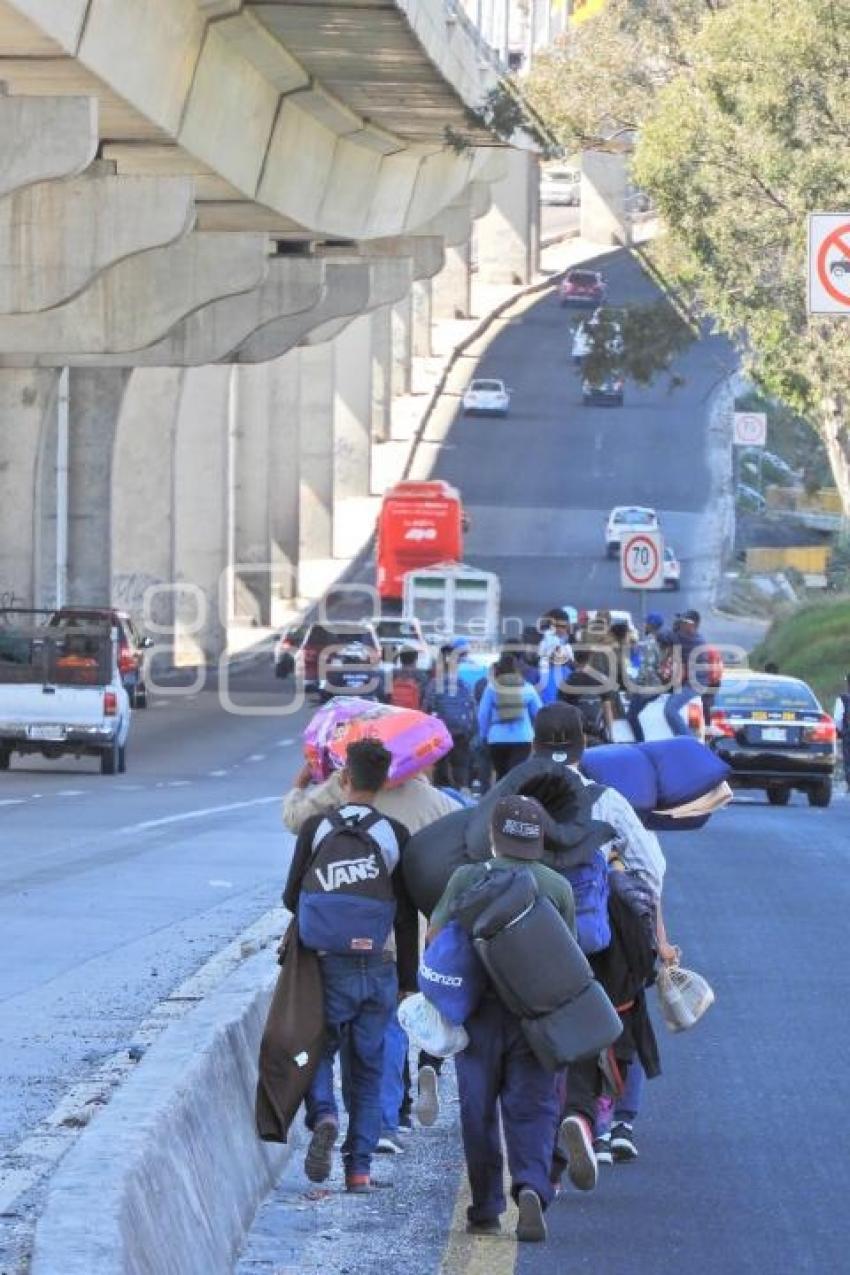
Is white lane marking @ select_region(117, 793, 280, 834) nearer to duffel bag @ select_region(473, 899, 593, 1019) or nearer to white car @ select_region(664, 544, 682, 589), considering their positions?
duffel bag @ select_region(473, 899, 593, 1019)

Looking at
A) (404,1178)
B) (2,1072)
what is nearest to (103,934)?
(2,1072)

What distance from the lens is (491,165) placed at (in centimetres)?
5594

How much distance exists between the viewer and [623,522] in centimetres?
8250

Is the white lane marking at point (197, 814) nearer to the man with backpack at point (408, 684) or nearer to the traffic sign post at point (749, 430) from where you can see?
the man with backpack at point (408, 684)

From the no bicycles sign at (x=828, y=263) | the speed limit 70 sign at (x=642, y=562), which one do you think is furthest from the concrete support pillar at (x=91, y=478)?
the no bicycles sign at (x=828, y=263)

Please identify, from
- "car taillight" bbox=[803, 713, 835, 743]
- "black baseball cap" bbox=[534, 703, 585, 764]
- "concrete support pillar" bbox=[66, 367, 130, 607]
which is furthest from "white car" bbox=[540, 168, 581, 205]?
"black baseball cap" bbox=[534, 703, 585, 764]

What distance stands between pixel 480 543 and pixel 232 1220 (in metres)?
78.5

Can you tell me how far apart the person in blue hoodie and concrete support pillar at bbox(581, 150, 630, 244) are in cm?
Answer: 9716

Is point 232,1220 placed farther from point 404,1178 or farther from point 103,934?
point 103,934

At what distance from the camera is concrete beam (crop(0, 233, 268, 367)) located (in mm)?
39969

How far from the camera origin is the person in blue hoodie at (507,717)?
76.0 ft

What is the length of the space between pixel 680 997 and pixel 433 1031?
1.69m

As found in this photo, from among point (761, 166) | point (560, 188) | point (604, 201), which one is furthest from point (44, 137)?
point (560, 188)

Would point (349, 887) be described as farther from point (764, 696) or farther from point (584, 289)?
point (584, 289)
